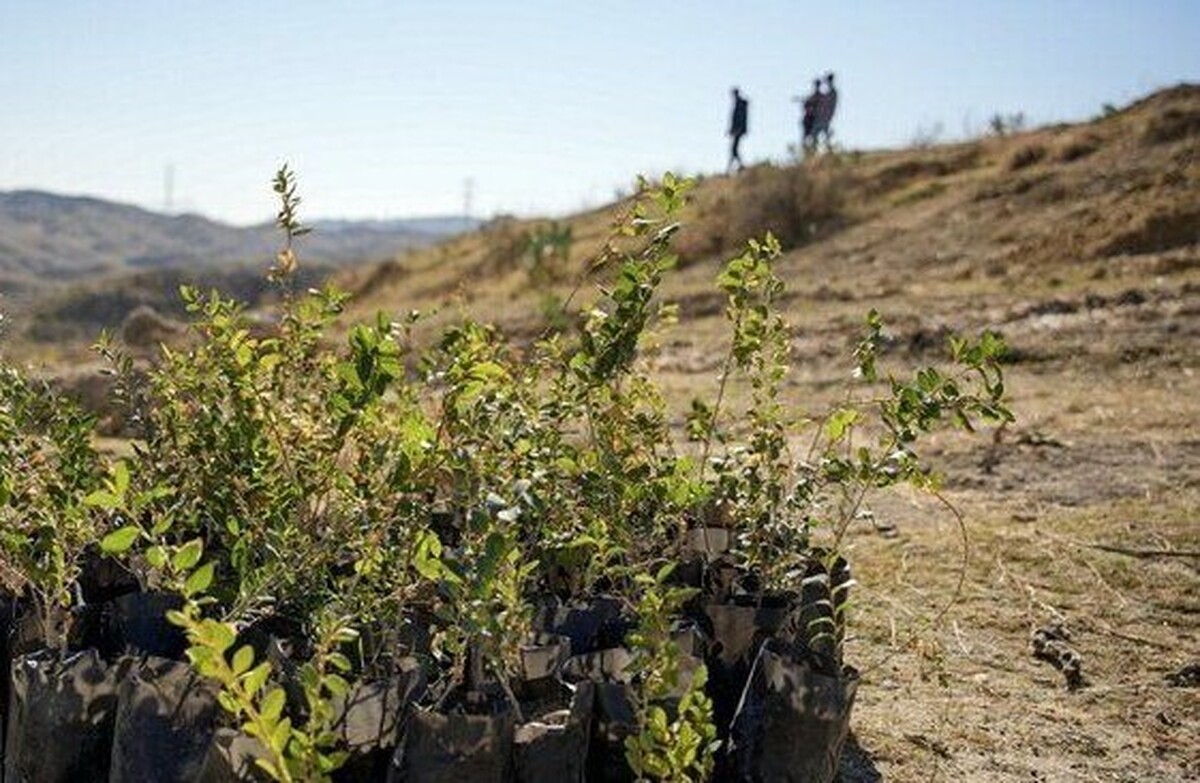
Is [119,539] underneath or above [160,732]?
above

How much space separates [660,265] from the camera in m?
2.14

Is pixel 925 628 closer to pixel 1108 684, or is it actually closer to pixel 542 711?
pixel 1108 684

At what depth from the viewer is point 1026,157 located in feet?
48.5

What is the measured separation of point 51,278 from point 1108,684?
96.5m

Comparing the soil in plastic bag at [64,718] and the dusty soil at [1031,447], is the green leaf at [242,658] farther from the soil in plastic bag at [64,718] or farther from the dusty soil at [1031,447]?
the dusty soil at [1031,447]

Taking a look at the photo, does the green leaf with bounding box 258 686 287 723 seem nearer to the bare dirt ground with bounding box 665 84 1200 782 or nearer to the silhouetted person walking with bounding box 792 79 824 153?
the bare dirt ground with bounding box 665 84 1200 782

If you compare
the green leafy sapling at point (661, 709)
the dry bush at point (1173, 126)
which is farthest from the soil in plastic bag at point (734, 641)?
the dry bush at point (1173, 126)

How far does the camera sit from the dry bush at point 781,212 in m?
14.7

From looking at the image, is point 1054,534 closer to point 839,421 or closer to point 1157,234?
point 839,421

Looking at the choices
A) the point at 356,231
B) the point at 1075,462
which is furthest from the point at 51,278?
the point at 1075,462

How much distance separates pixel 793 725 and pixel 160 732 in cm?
112

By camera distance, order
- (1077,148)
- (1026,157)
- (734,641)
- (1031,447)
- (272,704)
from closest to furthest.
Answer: (272,704)
(734,641)
(1031,447)
(1077,148)
(1026,157)

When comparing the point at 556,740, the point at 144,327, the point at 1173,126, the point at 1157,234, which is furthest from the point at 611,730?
the point at 1173,126

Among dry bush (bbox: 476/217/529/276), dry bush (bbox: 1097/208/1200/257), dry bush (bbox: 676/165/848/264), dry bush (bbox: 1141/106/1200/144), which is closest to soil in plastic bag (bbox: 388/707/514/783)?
dry bush (bbox: 1097/208/1200/257)
